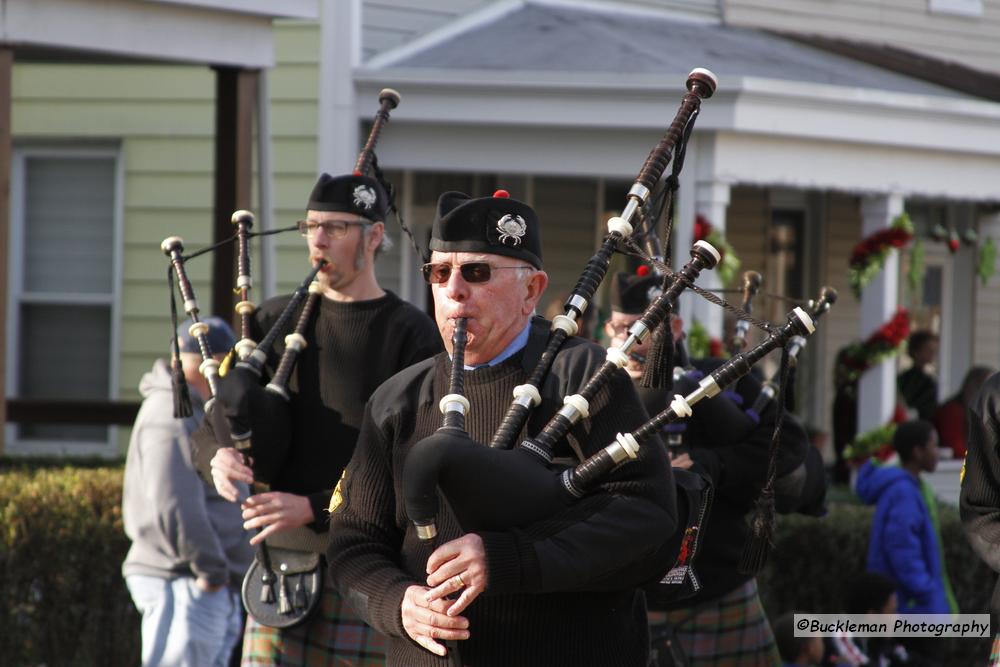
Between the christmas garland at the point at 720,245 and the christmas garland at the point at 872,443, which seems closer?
the christmas garland at the point at 720,245

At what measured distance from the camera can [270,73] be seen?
1046 centimetres

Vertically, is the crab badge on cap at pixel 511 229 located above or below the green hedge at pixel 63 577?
above

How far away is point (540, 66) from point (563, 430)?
7.50m

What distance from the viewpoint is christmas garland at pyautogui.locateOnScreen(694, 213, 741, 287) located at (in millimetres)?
9273

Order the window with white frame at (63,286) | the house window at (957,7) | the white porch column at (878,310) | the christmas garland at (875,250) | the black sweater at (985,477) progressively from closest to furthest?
the black sweater at (985,477), the window with white frame at (63,286), the christmas garland at (875,250), the white porch column at (878,310), the house window at (957,7)

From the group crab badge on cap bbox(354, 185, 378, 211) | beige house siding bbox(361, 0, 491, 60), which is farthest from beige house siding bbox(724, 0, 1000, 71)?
crab badge on cap bbox(354, 185, 378, 211)

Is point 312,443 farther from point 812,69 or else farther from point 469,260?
point 812,69

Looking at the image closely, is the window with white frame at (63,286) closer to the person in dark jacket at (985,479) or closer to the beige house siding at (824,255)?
the beige house siding at (824,255)

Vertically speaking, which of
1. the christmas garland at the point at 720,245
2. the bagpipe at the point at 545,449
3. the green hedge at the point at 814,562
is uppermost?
the christmas garland at the point at 720,245

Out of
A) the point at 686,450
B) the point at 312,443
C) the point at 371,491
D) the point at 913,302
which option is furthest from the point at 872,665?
the point at 913,302

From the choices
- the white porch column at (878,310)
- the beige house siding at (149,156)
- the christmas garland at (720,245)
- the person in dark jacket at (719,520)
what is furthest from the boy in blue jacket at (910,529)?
the beige house siding at (149,156)

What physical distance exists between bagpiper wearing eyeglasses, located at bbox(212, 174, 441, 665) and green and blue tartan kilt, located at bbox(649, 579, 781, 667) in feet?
3.80

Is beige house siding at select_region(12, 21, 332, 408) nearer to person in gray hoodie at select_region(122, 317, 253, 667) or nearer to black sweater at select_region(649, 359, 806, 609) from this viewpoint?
person in gray hoodie at select_region(122, 317, 253, 667)

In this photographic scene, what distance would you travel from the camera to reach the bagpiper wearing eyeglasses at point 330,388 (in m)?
4.71
